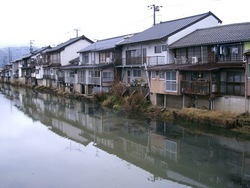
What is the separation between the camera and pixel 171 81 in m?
22.8

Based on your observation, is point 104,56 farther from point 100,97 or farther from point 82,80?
point 100,97

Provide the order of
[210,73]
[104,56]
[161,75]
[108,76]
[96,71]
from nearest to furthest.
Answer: [210,73], [161,75], [108,76], [96,71], [104,56]

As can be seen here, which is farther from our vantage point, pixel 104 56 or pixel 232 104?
pixel 104 56

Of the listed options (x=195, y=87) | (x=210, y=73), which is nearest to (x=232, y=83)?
(x=210, y=73)

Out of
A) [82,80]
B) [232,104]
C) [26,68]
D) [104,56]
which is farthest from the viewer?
[26,68]

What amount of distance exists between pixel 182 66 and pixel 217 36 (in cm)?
382

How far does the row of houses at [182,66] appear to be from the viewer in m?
19.9

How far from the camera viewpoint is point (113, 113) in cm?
2555

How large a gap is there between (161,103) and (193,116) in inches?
218

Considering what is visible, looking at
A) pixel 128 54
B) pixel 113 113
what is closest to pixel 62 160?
pixel 113 113

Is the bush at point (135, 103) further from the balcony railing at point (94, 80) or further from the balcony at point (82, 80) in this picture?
the balcony at point (82, 80)

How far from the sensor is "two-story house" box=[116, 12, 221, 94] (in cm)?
2699

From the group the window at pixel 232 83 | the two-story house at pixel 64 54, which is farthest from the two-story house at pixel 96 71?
the window at pixel 232 83

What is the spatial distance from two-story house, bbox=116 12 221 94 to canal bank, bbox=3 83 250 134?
1741 mm
